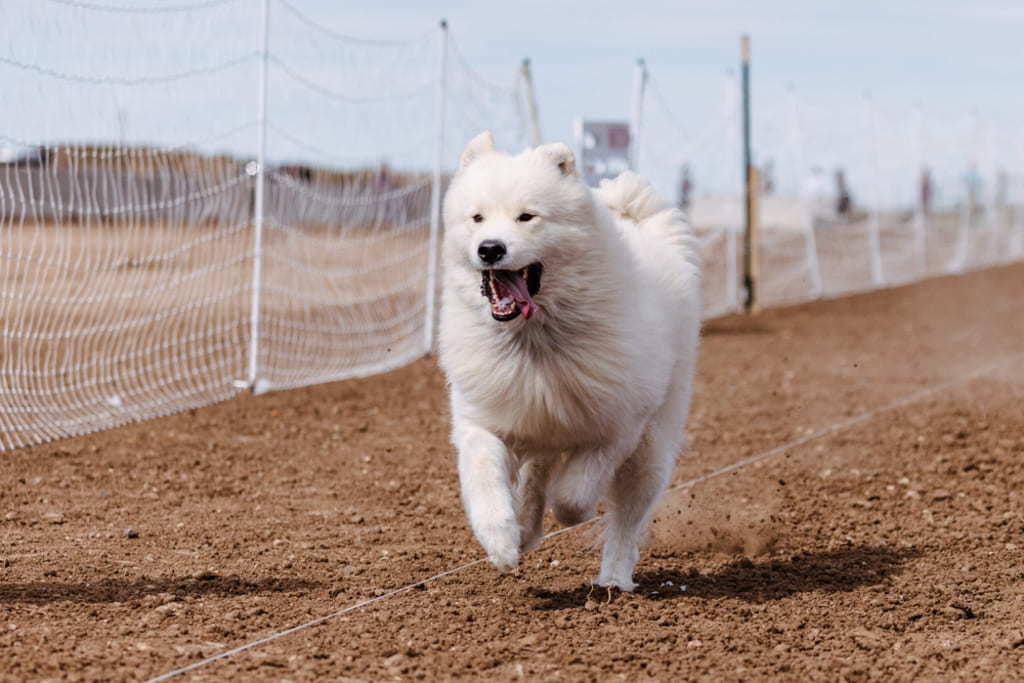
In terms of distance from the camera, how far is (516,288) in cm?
460

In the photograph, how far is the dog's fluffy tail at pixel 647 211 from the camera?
573cm

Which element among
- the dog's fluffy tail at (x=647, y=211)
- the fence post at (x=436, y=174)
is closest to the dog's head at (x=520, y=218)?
the dog's fluffy tail at (x=647, y=211)

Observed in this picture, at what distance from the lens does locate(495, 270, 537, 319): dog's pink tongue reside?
4.57 meters

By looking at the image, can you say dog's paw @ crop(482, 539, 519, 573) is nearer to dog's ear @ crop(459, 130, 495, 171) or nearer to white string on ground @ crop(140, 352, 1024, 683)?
white string on ground @ crop(140, 352, 1024, 683)

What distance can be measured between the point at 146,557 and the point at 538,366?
1.96 metres

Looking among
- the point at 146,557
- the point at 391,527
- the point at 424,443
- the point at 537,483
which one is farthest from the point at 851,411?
the point at 146,557

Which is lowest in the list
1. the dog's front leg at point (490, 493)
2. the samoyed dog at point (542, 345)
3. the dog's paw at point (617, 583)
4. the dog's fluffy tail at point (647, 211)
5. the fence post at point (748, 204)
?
the dog's paw at point (617, 583)

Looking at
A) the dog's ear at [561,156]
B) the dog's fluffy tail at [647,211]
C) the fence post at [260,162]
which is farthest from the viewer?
the fence post at [260,162]

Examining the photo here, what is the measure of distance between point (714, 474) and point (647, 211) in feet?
6.72

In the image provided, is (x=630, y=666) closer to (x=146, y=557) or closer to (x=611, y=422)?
(x=611, y=422)

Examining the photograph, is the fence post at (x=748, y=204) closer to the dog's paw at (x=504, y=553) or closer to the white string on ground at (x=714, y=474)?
the white string on ground at (x=714, y=474)

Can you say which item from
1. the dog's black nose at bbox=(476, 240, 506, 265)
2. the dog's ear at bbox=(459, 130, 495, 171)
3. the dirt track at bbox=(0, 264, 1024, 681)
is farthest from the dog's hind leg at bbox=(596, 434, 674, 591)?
the dog's ear at bbox=(459, 130, 495, 171)

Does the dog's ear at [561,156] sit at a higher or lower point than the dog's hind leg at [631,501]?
higher

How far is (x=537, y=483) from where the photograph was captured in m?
5.00
